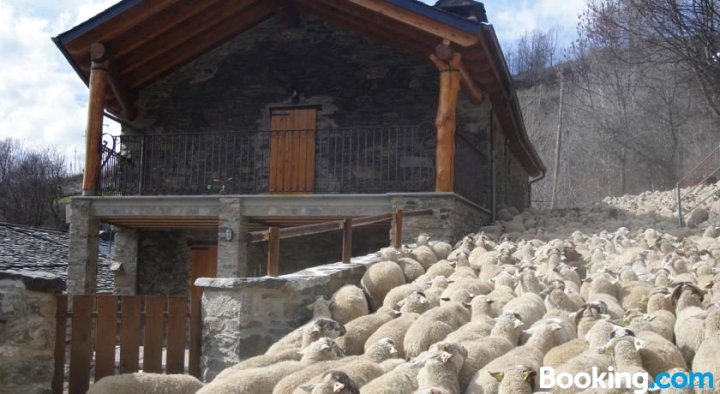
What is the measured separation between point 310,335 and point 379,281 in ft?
6.56

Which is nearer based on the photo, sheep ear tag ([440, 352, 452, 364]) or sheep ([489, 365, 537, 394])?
sheep ([489, 365, 537, 394])

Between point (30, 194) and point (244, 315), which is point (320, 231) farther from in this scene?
point (30, 194)

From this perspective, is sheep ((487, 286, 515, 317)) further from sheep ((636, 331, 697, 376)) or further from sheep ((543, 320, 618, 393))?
sheep ((636, 331, 697, 376))

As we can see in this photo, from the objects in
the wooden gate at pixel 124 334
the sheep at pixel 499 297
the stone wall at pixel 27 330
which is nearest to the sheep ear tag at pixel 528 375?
the sheep at pixel 499 297

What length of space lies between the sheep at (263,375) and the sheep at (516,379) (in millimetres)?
1140

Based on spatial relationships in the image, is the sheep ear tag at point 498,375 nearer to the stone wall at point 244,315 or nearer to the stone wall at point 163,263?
the stone wall at point 244,315

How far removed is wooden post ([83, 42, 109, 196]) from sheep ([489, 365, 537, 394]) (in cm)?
972

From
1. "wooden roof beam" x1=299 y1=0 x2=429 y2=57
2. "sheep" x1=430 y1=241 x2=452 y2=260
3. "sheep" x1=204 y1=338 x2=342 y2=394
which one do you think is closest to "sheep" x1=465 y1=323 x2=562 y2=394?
"sheep" x1=204 y1=338 x2=342 y2=394

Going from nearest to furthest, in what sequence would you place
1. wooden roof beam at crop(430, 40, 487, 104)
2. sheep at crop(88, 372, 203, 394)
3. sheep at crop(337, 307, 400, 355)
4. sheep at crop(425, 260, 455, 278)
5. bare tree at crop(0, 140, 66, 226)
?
sheep at crop(88, 372, 203, 394) < sheep at crop(337, 307, 400, 355) < sheep at crop(425, 260, 455, 278) < wooden roof beam at crop(430, 40, 487, 104) < bare tree at crop(0, 140, 66, 226)

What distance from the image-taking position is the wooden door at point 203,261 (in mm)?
13422

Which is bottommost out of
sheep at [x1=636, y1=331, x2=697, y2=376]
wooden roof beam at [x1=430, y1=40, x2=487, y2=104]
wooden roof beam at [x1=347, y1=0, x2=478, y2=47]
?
sheep at [x1=636, y1=331, x2=697, y2=376]

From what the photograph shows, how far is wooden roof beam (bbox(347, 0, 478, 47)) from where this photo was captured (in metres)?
10.6

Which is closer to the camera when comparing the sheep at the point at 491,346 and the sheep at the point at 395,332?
the sheep at the point at 491,346

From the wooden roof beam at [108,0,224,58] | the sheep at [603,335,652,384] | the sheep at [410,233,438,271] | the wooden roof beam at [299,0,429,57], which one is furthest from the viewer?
the wooden roof beam at [108,0,224,58]
